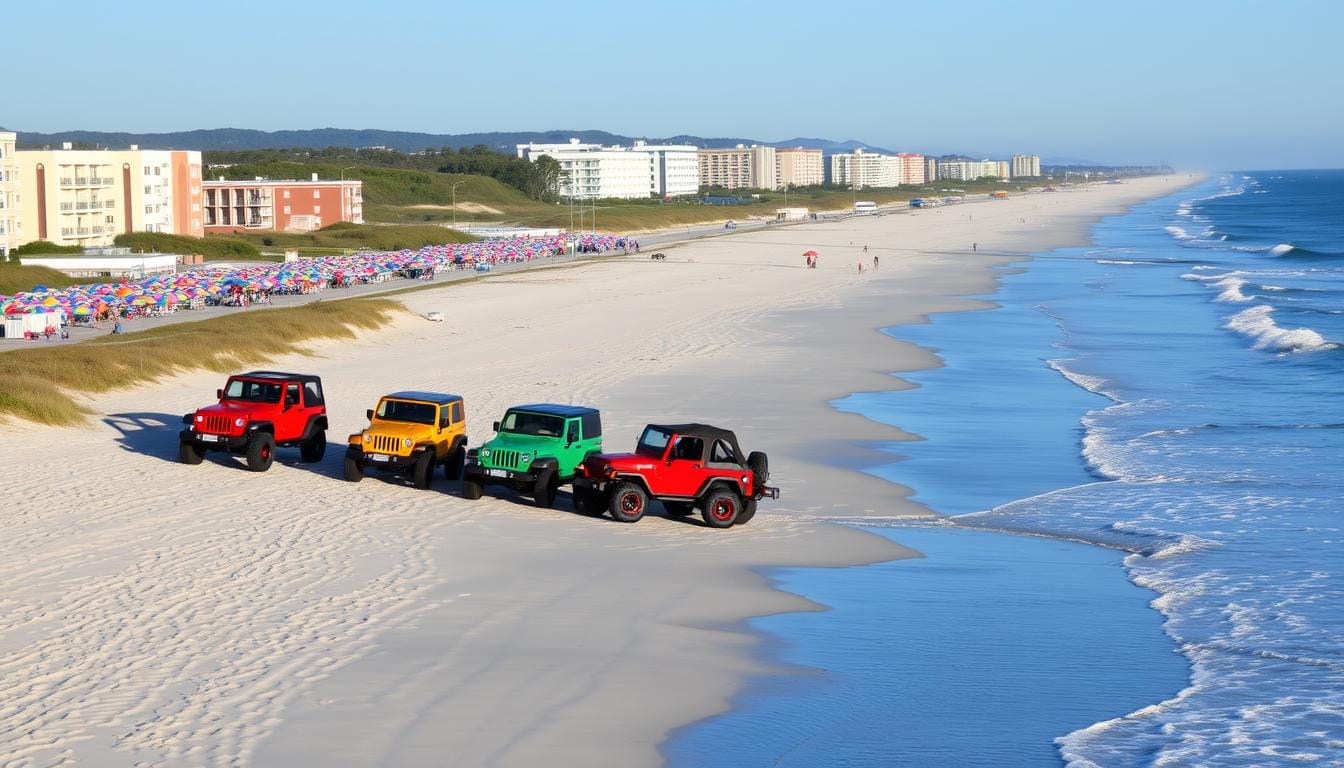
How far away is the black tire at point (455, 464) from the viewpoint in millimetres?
21469

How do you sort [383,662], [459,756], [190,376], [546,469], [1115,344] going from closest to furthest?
[459,756] → [383,662] → [546,469] → [190,376] → [1115,344]

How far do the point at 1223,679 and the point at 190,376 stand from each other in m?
24.4

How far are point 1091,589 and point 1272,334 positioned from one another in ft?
98.5

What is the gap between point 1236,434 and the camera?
26703 millimetres

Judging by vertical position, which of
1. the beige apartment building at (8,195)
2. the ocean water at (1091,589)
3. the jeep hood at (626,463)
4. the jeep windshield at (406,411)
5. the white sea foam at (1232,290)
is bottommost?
the ocean water at (1091,589)

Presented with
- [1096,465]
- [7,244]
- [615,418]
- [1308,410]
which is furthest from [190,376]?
[7,244]

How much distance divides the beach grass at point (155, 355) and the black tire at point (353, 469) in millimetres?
6677

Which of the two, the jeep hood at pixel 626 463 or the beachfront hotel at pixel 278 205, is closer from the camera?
the jeep hood at pixel 626 463

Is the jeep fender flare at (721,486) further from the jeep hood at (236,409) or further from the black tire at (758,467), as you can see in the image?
the jeep hood at (236,409)

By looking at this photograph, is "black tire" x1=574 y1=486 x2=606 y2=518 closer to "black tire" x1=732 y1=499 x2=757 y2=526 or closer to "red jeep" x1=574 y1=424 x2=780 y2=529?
"red jeep" x1=574 y1=424 x2=780 y2=529

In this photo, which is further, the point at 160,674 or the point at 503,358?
the point at 503,358

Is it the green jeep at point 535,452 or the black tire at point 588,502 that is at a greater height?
the green jeep at point 535,452

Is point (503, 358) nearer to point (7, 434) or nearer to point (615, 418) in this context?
point (615, 418)

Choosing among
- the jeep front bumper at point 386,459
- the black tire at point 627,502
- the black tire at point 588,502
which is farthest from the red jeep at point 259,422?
the black tire at point 627,502
